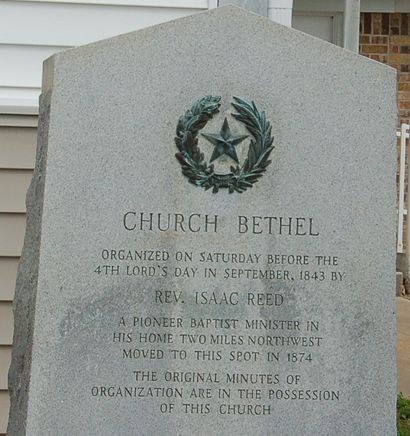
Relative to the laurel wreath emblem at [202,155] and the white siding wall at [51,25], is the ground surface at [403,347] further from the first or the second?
the laurel wreath emblem at [202,155]

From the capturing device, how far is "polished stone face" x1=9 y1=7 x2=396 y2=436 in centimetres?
460

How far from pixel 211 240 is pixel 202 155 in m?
0.36

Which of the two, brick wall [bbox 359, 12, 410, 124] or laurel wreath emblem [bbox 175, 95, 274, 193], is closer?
laurel wreath emblem [bbox 175, 95, 274, 193]

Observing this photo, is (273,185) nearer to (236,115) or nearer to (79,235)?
(236,115)

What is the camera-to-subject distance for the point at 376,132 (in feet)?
15.6

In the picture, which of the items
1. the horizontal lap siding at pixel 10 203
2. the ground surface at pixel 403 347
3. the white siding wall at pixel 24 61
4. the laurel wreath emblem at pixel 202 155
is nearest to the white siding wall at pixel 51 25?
the white siding wall at pixel 24 61

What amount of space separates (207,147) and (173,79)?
320 millimetres

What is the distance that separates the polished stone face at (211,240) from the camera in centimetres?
460

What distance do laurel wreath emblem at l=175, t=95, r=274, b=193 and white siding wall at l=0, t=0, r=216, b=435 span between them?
1.85m

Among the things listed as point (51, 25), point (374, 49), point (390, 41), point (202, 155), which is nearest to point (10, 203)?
point (51, 25)

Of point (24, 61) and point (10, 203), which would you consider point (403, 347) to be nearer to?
point (10, 203)

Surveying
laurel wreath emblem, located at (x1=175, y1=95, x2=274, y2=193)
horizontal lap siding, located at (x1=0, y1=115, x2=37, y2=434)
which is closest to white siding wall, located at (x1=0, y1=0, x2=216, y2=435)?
horizontal lap siding, located at (x1=0, y1=115, x2=37, y2=434)

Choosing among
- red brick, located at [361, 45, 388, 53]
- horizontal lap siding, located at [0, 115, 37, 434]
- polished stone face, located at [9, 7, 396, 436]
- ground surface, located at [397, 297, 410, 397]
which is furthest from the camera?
red brick, located at [361, 45, 388, 53]

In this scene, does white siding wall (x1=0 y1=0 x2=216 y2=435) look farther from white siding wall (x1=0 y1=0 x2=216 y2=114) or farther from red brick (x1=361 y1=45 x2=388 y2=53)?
red brick (x1=361 y1=45 x2=388 y2=53)
